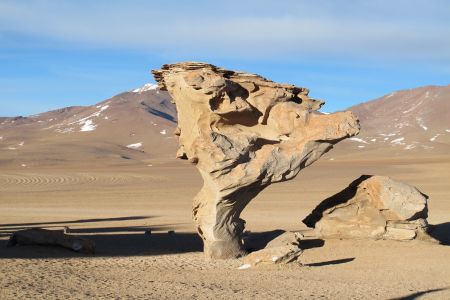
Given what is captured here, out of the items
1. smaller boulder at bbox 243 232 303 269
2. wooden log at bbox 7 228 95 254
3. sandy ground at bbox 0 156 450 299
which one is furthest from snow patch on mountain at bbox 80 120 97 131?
smaller boulder at bbox 243 232 303 269

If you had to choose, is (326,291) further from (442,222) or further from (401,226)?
(442,222)

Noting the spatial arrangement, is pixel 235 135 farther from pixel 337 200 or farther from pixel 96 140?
pixel 96 140

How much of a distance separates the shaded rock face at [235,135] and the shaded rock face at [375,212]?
2474mm

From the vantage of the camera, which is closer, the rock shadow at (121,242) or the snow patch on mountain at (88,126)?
the rock shadow at (121,242)

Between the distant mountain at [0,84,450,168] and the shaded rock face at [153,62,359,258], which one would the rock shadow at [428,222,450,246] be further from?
the distant mountain at [0,84,450,168]

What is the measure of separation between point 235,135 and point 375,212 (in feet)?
16.7

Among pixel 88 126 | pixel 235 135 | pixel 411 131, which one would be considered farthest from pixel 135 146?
pixel 235 135

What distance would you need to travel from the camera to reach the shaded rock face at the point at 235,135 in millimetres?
16391

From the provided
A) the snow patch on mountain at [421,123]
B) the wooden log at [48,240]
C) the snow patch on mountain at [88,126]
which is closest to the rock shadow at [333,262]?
the wooden log at [48,240]

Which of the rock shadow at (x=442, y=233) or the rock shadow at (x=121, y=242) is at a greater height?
the rock shadow at (x=121, y=242)

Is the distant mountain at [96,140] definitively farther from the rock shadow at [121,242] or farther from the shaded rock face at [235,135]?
the shaded rock face at [235,135]

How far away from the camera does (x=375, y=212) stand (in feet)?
61.0

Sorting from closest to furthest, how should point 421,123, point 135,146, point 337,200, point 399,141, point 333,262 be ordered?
point 333,262 < point 337,200 < point 399,141 < point 135,146 < point 421,123

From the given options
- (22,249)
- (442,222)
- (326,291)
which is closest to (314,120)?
(326,291)
